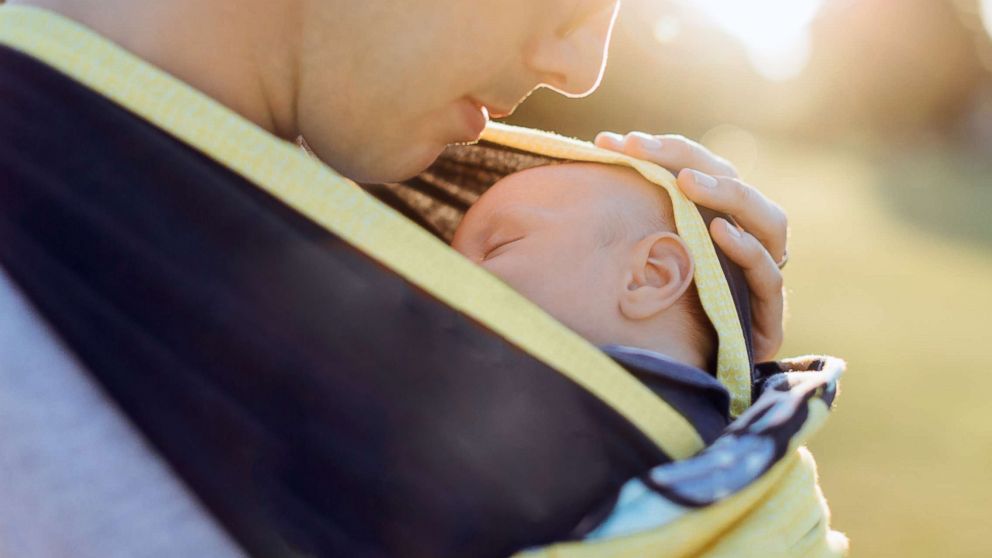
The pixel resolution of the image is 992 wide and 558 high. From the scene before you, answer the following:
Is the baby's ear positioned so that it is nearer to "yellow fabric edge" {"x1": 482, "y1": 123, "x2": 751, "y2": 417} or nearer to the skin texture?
"yellow fabric edge" {"x1": 482, "y1": 123, "x2": 751, "y2": 417}

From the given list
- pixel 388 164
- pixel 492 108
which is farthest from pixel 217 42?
pixel 492 108

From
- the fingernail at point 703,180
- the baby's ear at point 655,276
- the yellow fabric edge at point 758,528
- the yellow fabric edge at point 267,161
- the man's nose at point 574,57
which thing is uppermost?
the man's nose at point 574,57

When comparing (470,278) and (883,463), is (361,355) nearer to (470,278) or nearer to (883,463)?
(470,278)

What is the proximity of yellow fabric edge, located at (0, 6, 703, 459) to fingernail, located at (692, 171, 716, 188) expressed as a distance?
0.56 m

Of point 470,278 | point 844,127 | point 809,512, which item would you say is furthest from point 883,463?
point 844,127

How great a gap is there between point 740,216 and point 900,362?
4.74m

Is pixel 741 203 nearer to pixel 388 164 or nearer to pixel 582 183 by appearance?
pixel 582 183

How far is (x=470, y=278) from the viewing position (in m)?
1.03

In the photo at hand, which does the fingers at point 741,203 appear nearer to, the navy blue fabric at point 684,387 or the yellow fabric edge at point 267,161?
the navy blue fabric at point 684,387

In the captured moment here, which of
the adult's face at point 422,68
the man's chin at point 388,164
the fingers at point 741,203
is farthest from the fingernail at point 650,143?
the man's chin at point 388,164

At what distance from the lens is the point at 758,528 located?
1.11m

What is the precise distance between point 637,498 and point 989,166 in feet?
71.5

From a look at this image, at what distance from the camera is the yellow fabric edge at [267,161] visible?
3.28 ft

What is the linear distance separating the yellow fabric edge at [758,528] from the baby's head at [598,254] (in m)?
0.28
